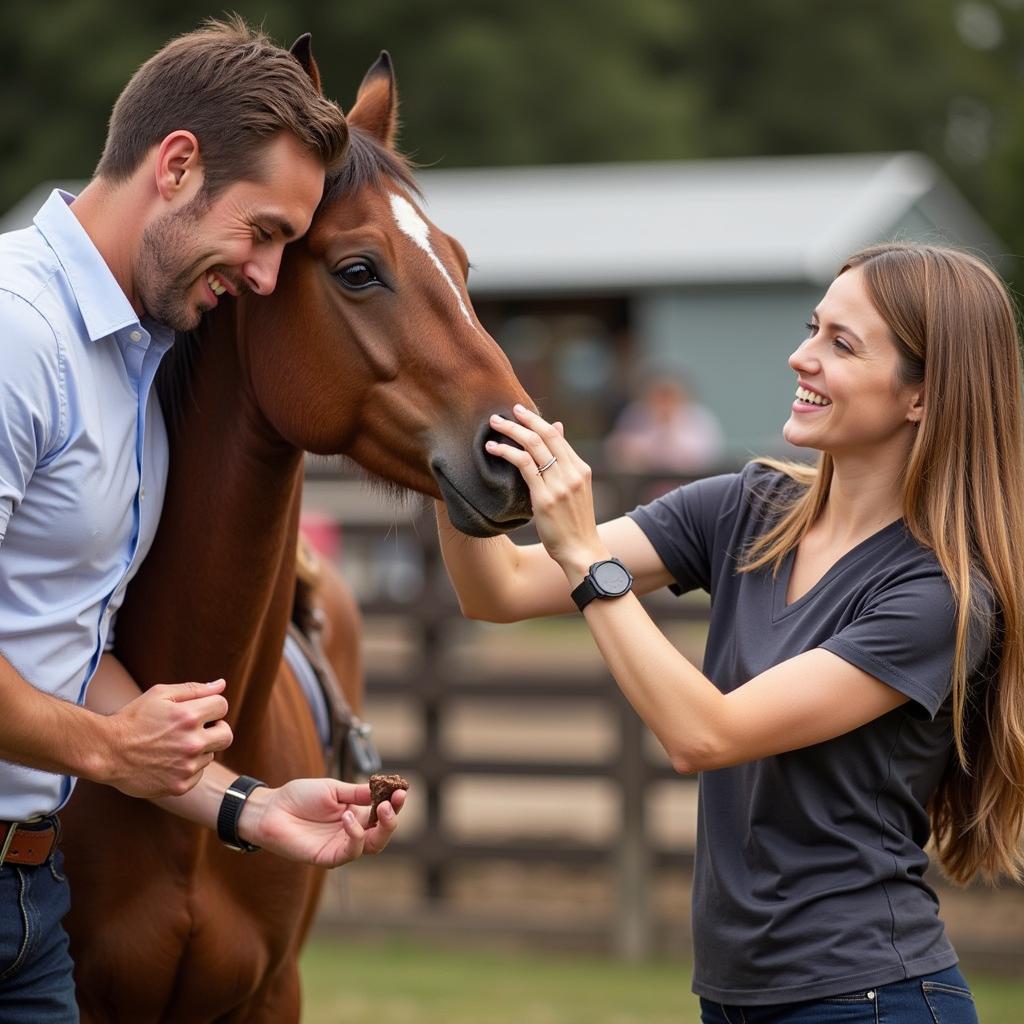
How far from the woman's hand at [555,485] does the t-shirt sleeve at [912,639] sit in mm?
460

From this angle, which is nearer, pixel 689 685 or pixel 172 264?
pixel 172 264

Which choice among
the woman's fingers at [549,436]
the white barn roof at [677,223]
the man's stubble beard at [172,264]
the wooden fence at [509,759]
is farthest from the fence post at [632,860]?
the white barn roof at [677,223]

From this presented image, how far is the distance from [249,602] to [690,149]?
37406mm

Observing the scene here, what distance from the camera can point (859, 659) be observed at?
8.68ft

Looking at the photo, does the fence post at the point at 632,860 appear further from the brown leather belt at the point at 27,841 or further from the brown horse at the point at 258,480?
the brown leather belt at the point at 27,841

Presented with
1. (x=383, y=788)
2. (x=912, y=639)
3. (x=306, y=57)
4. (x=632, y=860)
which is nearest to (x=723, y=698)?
(x=912, y=639)

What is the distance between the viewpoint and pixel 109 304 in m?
2.50

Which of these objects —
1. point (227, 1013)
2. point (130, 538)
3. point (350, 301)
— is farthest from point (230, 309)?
point (227, 1013)

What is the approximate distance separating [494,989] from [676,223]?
57.1 ft

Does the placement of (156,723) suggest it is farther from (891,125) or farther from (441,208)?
(891,125)

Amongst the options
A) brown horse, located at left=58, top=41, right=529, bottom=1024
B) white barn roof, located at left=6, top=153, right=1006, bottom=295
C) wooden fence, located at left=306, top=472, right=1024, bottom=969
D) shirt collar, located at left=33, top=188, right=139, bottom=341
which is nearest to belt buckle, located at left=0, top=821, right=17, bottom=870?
brown horse, located at left=58, top=41, right=529, bottom=1024

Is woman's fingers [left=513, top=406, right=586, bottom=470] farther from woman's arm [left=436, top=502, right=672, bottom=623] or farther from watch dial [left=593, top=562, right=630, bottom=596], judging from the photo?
woman's arm [left=436, top=502, right=672, bottom=623]

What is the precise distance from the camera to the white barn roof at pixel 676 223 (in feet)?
69.9

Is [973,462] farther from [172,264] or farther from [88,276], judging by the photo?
[88,276]
